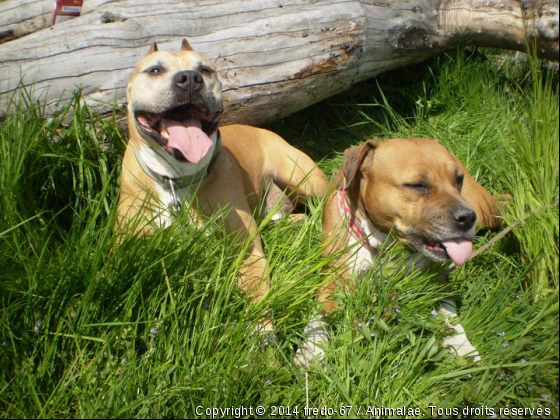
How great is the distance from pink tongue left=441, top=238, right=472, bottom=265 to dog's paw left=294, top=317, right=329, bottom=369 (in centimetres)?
85

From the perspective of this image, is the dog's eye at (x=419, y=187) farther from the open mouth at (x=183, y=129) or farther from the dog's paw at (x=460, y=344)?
the open mouth at (x=183, y=129)

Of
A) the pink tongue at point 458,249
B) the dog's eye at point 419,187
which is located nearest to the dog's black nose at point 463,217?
the pink tongue at point 458,249

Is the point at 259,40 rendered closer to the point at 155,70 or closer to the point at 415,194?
the point at 155,70

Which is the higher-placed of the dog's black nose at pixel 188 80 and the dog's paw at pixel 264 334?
the dog's black nose at pixel 188 80

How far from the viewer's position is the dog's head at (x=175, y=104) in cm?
322

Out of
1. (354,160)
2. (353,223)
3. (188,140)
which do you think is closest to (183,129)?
(188,140)

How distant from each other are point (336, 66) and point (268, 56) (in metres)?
0.63

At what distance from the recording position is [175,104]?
3.23 metres

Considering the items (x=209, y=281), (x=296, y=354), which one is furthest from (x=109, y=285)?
(x=296, y=354)

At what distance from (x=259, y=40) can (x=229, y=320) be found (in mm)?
2512

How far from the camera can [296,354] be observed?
280cm

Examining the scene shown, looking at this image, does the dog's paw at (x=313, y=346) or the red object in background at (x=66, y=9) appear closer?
the dog's paw at (x=313, y=346)

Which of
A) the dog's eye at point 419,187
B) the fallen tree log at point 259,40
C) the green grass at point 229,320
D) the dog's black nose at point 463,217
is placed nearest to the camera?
the green grass at point 229,320

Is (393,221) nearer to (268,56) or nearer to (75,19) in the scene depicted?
(268,56)
